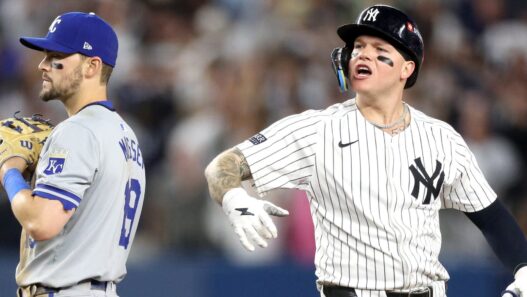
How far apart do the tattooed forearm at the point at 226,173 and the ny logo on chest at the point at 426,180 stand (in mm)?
770

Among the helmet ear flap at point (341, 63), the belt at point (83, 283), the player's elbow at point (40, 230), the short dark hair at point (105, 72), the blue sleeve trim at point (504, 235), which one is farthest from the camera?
the blue sleeve trim at point (504, 235)

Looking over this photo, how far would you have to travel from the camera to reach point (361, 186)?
4.96m

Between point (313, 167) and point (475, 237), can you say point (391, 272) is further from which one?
point (475, 237)

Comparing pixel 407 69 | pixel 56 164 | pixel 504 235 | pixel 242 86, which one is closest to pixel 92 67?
pixel 56 164

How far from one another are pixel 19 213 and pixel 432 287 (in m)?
1.92

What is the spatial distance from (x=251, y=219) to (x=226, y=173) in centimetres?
41

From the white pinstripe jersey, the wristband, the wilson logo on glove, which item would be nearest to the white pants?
the wristband

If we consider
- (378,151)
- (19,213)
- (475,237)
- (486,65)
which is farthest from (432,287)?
(486,65)

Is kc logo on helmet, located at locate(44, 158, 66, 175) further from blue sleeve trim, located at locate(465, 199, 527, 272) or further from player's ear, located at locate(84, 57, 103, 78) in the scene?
blue sleeve trim, located at locate(465, 199, 527, 272)

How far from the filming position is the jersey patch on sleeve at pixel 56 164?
4418 mm

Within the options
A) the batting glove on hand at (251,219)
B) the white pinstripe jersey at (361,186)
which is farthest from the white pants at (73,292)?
the white pinstripe jersey at (361,186)

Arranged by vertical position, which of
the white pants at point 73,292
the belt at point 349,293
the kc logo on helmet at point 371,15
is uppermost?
the kc logo on helmet at point 371,15

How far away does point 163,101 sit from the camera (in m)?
9.78

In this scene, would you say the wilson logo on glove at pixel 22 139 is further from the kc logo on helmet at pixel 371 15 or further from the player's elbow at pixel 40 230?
the kc logo on helmet at pixel 371 15
